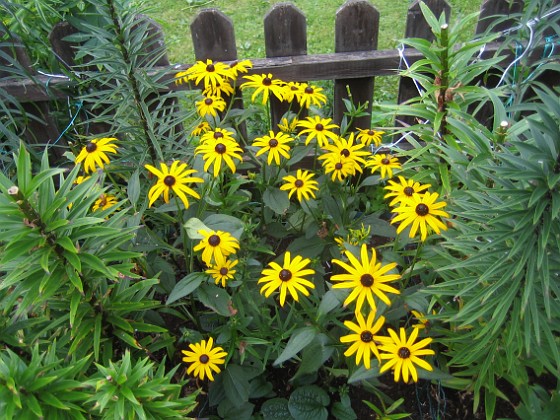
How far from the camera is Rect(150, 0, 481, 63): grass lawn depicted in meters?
4.36

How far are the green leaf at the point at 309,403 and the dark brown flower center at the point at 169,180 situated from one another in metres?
0.92

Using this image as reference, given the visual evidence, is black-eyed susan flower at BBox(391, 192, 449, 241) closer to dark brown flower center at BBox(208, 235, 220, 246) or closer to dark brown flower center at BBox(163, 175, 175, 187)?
dark brown flower center at BBox(208, 235, 220, 246)

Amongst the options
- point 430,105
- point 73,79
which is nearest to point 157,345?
point 430,105

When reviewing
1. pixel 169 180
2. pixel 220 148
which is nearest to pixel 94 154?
pixel 169 180

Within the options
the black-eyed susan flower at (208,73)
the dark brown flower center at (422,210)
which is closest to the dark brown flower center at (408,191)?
the dark brown flower center at (422,210)

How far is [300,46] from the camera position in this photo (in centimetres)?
260

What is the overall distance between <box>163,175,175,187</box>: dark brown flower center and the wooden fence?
1014 millimetres

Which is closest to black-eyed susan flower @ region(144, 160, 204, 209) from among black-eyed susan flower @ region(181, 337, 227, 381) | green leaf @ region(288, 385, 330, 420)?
black-eyed susan flower @ region(181, 337, 227, 381)

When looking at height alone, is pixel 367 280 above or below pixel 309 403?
above

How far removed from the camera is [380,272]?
1.52 metres

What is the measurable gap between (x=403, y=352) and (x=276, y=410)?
2.21 ft

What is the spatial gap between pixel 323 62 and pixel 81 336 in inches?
70.9

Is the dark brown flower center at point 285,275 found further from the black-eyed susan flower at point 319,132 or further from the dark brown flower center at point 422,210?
the black-eyed susan flower at point 319,132

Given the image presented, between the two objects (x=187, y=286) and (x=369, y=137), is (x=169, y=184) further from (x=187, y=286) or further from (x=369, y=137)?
(x=369, y=137)
